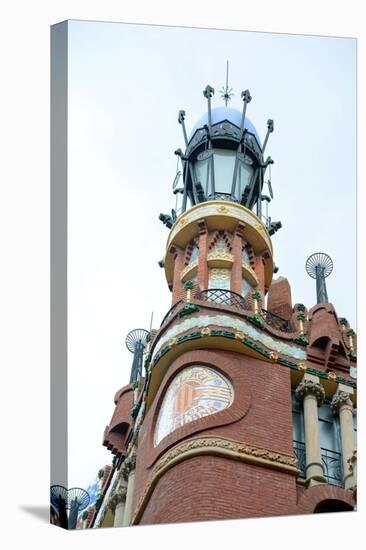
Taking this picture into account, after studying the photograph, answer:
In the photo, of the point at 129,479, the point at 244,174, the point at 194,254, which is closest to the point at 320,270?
the point at 194,254

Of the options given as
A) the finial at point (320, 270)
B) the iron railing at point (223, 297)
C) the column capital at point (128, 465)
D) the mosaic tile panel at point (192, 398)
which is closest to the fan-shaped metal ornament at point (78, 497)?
the mosaic tile panel at point (192, 398)

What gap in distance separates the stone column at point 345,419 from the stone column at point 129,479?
3.47 metres

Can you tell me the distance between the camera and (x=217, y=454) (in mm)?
15844

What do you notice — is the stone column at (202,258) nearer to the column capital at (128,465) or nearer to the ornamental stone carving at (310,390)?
the ornamental stone carving at (310,390)

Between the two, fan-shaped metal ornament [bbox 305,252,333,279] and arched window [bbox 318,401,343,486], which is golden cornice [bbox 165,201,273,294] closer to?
fan-shaped metal ornament [bbox 305,252,333,279]

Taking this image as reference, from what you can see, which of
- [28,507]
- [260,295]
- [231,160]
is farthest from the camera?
[231,160]

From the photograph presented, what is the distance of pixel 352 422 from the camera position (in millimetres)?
18031

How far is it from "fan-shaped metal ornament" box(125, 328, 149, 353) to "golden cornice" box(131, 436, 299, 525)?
5544mm

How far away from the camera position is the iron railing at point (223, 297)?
18.7 metres

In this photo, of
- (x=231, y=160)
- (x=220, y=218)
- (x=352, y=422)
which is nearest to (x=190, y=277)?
(x=220, y=218)

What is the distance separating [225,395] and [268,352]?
1354 millimetres

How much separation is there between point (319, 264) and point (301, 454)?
422 centimetres

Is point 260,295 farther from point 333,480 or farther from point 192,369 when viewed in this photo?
point 333,480

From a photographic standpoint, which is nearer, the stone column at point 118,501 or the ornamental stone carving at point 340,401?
the ornamental stone carving at point 340,401
